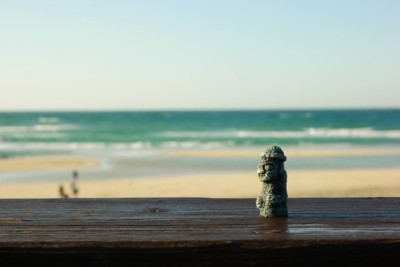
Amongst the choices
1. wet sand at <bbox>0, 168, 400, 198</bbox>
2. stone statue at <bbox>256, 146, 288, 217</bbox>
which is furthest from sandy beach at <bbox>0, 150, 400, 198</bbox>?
stone statue at <bbox>256, 146, 288, 217</bbox>

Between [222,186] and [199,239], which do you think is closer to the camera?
[199,239]

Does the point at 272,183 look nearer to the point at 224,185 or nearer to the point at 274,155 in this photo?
the point at 274,155

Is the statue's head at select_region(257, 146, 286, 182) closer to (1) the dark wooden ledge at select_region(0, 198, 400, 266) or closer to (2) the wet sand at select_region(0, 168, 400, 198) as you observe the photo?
(1) the dark wooden ledge at select_region(0, 198, 400, 266)

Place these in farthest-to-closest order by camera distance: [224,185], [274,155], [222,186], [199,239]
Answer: [224,185] → [222,186] → [274,155] → [199,239]

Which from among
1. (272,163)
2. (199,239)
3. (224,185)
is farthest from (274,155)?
(224,185)

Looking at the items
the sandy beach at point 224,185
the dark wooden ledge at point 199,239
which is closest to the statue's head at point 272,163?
the dark wooden ledge at point 199,239

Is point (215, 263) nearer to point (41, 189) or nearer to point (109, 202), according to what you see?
point (109, 202)

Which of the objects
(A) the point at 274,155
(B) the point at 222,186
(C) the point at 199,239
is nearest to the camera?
(C) the point at 199,239
